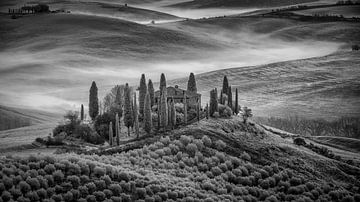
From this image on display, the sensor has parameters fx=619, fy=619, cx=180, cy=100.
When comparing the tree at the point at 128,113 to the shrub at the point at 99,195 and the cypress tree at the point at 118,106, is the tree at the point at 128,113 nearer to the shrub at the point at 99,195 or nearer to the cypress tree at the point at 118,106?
the cypress tree at the point at 118,106

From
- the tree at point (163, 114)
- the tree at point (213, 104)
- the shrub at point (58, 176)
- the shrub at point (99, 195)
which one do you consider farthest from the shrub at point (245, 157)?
the shrub at point (58, 176)

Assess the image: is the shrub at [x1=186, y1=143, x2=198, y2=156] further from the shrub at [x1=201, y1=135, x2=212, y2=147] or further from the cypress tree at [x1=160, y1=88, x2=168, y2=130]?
the cypress tree at [x1=160, y1=88, x2=168, y2=130]

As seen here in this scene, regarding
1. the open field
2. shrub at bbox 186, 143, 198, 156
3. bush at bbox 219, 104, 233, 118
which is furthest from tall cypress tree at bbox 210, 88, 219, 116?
the open field

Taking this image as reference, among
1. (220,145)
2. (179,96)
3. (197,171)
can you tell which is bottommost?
(197,171)

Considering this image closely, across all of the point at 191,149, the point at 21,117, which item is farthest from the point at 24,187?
the point at 21,117

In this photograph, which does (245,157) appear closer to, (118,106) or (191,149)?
(191,149)

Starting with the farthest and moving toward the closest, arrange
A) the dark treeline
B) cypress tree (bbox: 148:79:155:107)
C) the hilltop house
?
the dark treeline → the hilltop house → cypress tree (bbox: 148:79:155:107)

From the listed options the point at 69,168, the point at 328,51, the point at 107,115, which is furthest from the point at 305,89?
the point at 69,168
